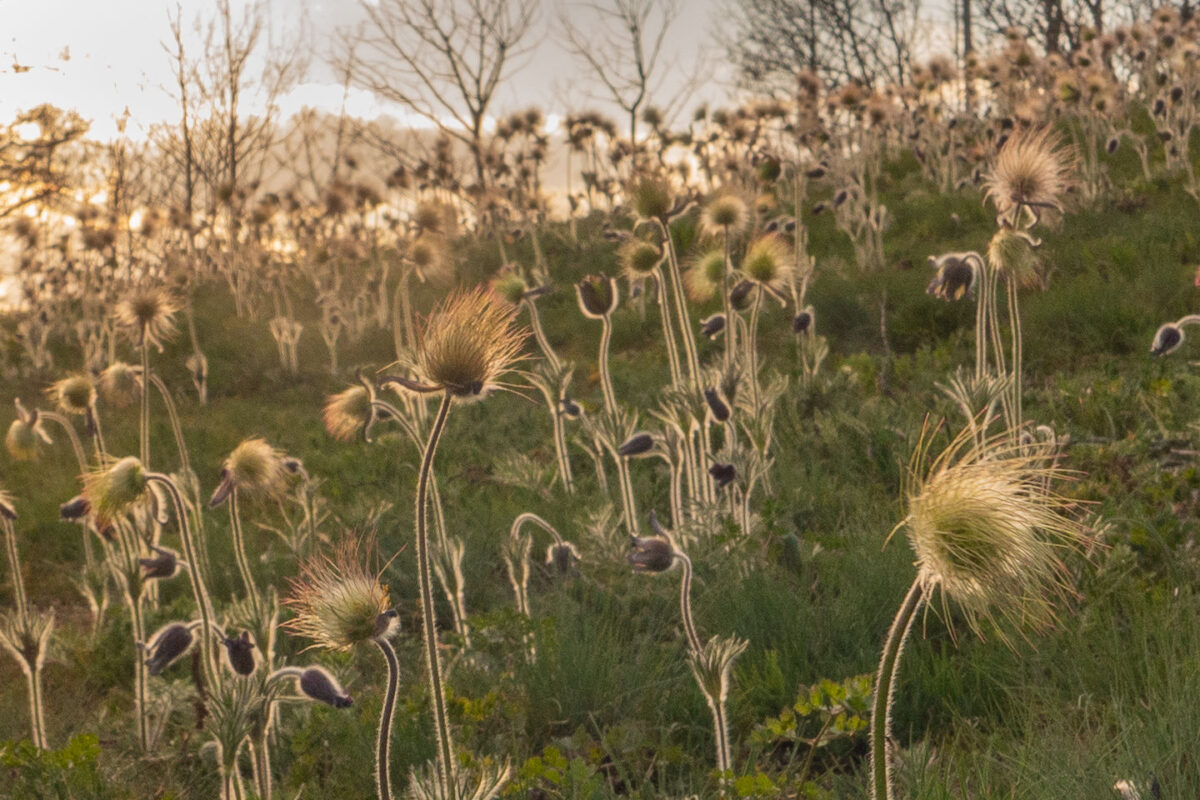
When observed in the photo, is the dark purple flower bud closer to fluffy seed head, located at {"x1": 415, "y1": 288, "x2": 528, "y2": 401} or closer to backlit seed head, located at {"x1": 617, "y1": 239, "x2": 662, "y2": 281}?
backlit seed head, located at {"x1": 617, "y1": 239, "x2": 662, "y2": 281}

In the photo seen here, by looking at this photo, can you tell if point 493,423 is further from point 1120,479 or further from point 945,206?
point 945,206

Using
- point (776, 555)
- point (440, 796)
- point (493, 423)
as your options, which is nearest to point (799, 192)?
point (493, 423)

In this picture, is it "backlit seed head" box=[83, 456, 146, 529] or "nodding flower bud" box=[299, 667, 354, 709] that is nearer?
"nodding flower bud" box=[299, 667, 354, 709]

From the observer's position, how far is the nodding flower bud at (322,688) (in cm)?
191

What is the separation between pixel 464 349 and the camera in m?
1.71

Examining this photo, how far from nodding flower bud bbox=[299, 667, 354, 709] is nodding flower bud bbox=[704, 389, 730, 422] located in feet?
6.23

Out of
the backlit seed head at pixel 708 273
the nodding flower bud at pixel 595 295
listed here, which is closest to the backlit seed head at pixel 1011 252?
the backlit seed head at pixel 708 273

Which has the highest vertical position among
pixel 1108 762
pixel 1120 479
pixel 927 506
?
pixel 927 506

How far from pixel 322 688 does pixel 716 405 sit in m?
1.95

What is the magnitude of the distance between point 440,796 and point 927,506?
948 mm

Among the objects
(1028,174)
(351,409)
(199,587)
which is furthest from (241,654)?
(1028,174)

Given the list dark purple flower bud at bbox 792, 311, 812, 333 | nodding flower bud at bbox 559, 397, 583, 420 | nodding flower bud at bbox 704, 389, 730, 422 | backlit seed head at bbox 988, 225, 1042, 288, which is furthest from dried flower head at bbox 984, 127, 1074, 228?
nodding flower bud at bbox 559, 397, 583, 420

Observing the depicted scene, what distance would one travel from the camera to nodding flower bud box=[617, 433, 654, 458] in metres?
3.46

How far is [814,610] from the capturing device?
3.07 m
